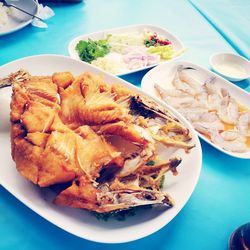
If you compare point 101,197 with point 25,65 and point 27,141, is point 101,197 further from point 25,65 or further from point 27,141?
point 25,65

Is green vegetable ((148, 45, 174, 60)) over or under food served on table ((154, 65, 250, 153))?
over

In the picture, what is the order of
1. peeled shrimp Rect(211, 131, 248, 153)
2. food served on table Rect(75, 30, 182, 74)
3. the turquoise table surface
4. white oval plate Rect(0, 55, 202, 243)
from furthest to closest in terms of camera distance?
food served on table Rect(75, 30, 182, 74)
peeled shrimp Rect(211, 131, 248, 153)
the turquoise table surface
white oval plate Rect(0, 55, 202, 243)

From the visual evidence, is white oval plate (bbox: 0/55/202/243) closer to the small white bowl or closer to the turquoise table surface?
the turquoise table surface

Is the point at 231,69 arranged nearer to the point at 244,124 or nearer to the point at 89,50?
the point at 244,124

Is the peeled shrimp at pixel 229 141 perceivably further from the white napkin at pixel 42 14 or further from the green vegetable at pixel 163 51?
the white napkin at pixel 42 14

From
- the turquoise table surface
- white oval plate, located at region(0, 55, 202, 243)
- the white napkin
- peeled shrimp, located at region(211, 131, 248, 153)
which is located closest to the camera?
white oval plate, located at region(0, 55, 202, 243)

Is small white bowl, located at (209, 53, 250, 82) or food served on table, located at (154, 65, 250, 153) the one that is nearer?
food served on table, located at (154, 65, 250, 153)

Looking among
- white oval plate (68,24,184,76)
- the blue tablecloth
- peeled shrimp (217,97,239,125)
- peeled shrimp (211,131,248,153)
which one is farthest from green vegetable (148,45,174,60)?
peeled shrimp (211,131,248,153)
